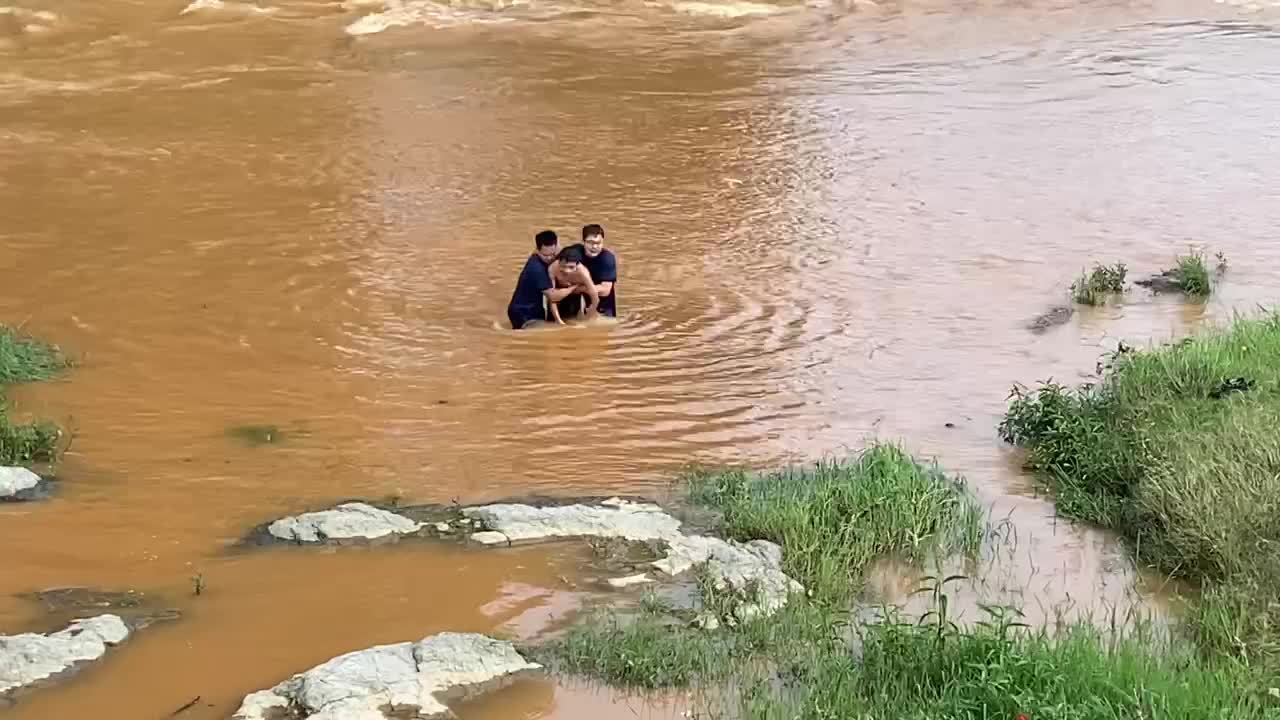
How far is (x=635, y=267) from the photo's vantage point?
39.5 ft

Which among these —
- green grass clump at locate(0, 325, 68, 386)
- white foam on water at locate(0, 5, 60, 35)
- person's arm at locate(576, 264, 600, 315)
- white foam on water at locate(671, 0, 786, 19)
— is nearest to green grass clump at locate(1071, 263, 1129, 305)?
person's arm at locate(576, 264, 600, 315)

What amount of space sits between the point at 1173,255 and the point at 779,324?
3.79m

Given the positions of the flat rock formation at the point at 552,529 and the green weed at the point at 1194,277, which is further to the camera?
the green weed at the point at 1194,277

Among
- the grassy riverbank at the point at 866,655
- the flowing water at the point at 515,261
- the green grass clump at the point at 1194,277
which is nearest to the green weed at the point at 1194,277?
the green grass clump at the point at 1194,277

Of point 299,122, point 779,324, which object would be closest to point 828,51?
point 299,122

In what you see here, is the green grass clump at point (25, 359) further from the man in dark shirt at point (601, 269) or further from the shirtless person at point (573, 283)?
the man in dark shirt at point (601, 269)

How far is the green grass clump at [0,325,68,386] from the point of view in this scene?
8898 mm

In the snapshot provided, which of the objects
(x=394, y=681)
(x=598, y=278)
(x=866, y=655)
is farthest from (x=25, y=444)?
(x=866, y=655)

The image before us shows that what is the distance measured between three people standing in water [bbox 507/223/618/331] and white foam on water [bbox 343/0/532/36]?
515 inches

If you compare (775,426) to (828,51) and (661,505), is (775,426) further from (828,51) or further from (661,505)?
(828,51)

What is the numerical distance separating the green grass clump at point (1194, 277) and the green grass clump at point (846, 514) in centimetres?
452

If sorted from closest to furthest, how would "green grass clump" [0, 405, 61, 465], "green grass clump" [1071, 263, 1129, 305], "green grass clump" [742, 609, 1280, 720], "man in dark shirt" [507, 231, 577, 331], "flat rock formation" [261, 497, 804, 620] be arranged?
"green grass clump" [742, 609, 1280, 720] → "flat rock formation" [261, 497, 804, 620] → "green grass clump" [0, 405, 61, 465] → "man in dark shirt" [507, 231, 577, 331] → "green grass clump" [1071, 263, 1129, 305]

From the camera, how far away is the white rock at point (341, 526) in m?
6.64

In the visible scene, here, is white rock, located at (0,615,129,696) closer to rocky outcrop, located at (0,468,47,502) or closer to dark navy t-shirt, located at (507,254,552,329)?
rocky outcrop, located at (0,468,47,502)
